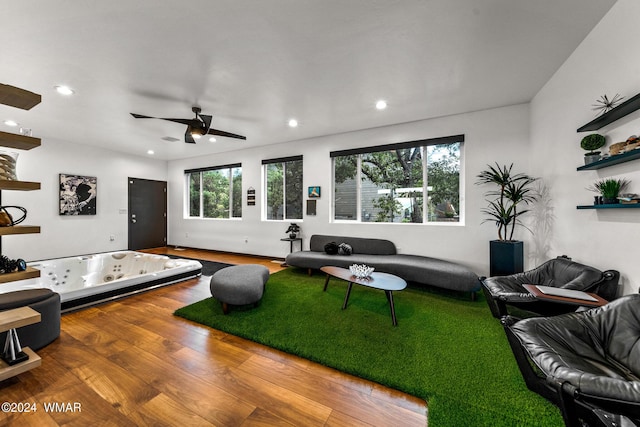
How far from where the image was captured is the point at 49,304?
2.14m

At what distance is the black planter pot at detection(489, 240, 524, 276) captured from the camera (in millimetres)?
3250

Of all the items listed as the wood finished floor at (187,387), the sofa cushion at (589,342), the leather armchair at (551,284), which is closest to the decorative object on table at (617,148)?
the leather armchair at (551,284)

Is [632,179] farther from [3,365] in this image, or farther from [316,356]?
[3,365]

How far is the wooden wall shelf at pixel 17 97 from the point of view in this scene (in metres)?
1.56

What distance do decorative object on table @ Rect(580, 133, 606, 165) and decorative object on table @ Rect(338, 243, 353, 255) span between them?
309 cm

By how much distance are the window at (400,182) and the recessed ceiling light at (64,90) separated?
3.97 metres

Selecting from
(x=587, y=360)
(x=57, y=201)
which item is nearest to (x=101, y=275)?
(x=57, y=201)

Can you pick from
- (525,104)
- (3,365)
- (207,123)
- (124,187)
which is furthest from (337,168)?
(124,187)

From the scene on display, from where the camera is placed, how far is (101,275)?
14.3 ft

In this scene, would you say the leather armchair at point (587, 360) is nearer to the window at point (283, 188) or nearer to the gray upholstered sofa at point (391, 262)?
the gray upholstered sofa at point (391, 262)

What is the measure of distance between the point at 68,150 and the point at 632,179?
28.7ft

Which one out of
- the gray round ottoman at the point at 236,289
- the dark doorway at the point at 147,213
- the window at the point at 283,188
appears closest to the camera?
the gray round ottoman at the point at 236,289

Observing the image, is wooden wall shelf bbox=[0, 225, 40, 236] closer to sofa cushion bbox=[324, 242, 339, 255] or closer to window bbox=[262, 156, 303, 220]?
sofa cushion bbox=[324, 242, 339, 255]

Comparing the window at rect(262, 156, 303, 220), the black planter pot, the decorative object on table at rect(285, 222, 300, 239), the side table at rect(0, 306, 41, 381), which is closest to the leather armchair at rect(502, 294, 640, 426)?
the black planter pot
